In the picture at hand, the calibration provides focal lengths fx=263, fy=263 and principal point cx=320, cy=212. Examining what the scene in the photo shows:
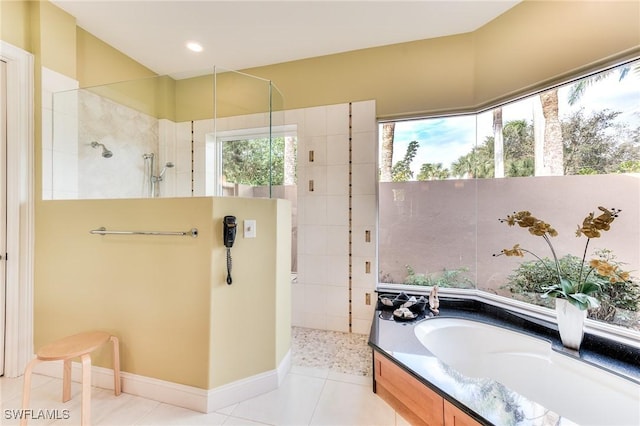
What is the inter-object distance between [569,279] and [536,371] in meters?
0.67

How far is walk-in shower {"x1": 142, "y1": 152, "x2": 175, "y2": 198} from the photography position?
5.92 feet

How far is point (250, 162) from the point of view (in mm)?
1974

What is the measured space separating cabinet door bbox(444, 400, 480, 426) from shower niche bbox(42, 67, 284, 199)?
1908 mm

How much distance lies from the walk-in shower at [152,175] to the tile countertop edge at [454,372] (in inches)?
71.4

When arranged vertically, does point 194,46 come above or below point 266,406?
above

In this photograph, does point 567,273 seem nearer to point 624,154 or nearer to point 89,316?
point 624,154

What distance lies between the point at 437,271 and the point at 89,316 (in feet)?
9.03

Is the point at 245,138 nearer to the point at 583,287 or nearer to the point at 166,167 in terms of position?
the point at 166,167

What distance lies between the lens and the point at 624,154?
1608 millimetres

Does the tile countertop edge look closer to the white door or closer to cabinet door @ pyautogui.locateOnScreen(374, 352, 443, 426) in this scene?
cabinet door @ pyautogui.locateOnScreen(374, 352, 443, 426)

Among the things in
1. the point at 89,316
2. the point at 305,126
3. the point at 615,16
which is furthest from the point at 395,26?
the point at 89,316

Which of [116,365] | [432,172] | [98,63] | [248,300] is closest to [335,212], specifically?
[432,172]

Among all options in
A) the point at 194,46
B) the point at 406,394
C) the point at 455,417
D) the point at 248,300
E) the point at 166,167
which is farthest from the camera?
the point at 194,46

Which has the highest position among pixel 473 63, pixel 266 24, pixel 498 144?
pixel 266 24
